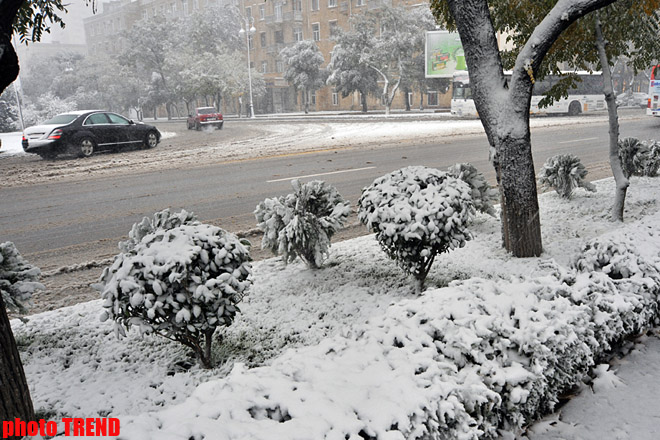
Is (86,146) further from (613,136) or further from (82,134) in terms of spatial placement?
(613,136)

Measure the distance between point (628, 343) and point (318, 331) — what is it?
86.3 inches

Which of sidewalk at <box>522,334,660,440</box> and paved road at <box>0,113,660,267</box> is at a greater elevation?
paved road at <box>0,113,660,267</box>

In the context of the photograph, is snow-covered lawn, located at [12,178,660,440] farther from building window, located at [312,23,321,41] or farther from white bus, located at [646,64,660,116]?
building window, located at [312,23,321,41]

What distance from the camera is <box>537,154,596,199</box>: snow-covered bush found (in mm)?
7910

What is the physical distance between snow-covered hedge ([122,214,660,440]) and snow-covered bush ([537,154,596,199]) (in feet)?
15.9

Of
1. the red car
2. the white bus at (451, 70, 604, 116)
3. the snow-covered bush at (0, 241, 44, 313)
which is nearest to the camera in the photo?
the snow-covered bush at (0, 241, 44, 313)

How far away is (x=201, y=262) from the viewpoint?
336 centimetres

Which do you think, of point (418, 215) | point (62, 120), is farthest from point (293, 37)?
point (418, 215)

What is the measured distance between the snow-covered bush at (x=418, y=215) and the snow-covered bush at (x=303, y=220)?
50 centimetres

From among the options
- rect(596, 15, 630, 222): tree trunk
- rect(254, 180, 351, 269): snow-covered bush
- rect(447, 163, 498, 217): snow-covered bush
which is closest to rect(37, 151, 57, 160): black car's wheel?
rect(254, 180, 351, 269): snow-covered bush

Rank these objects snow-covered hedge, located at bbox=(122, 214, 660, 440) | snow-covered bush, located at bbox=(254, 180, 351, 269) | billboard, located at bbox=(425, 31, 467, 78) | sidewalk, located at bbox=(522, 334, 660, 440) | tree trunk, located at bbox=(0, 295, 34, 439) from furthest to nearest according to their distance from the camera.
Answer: billboard, located at bbox=(425, 31, 467, 78)
snow-covered bush, located at bbox=(254, 180, 351, 269)
sidewalk, located at bbox=(522, 334, 660, 440)
tree trunk, located at bbox=(0, 295, 34, 439)
snow-covered hedge, located at bbox=(122, 214, 660, 440)

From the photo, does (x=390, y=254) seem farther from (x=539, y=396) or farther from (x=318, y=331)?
(x=539, y=396)

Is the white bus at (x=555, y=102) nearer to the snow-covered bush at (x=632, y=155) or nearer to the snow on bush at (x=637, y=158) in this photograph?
the snow on bush at (x=637, y=158)

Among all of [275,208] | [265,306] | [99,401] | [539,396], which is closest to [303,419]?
[539,396]
